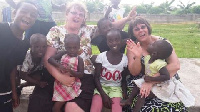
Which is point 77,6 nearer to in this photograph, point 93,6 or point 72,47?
point 72,47

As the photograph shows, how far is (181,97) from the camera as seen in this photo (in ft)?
9.59

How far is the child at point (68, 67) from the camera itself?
298cm

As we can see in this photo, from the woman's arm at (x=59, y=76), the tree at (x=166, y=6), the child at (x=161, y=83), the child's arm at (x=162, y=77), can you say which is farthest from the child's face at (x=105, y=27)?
the tree at (x=166, y=6)

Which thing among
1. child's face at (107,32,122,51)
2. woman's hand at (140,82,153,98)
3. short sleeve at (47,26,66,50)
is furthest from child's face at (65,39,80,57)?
woman's hand at (140,82,153,98)

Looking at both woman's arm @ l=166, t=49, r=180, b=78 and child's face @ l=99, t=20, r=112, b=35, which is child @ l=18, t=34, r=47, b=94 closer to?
child's face @ l=99, t=20, r=112, b=35

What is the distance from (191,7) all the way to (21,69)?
33648mm

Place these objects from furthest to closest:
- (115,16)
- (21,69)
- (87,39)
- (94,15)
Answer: (94,15) < (115,16) < (87,39) < (21,69)

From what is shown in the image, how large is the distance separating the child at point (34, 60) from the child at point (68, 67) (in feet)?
0.66

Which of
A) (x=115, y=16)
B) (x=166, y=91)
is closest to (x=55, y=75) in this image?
(x=166, y=91)

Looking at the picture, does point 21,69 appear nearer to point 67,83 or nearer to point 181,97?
point 67,83

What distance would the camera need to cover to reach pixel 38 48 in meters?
3.13

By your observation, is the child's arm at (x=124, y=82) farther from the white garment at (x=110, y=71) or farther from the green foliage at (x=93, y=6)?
→ the green foliage at (x=93, y=6)

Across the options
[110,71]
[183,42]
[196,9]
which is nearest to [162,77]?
[110,71]

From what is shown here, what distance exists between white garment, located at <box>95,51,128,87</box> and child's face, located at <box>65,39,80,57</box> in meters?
0.33
